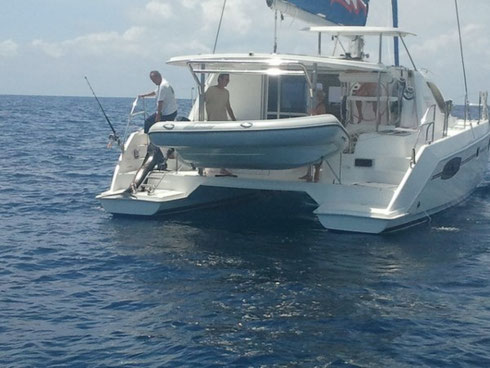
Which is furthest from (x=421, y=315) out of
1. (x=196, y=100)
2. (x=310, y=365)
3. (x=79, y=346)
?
(x=196, y=100)

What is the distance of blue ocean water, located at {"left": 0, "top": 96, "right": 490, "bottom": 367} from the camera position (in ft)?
20.5

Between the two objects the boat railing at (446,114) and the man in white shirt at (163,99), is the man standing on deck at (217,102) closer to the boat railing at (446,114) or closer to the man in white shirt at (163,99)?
the man in white shirt at (163,99)

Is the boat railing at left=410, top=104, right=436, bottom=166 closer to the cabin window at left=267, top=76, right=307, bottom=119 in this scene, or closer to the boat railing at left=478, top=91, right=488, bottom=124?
the cabin window at left=267, top=76, right=307, bottom=119

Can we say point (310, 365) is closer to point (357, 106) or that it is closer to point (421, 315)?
point (421, 315)

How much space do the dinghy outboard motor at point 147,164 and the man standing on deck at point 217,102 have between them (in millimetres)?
1006

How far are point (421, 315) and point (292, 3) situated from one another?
21.9 feet

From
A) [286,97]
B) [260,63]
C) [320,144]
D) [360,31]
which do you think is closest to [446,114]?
[360,31]

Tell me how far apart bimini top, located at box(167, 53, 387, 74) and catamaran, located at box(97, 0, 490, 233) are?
2 centimetres

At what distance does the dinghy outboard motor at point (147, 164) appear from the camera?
37.8 feet

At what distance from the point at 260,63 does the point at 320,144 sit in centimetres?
141

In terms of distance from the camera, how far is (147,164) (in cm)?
1166

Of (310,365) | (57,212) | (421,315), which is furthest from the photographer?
(57,212)

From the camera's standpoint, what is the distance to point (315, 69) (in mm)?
10250

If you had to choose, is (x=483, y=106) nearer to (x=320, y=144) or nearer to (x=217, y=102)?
(x=217, y=102)
